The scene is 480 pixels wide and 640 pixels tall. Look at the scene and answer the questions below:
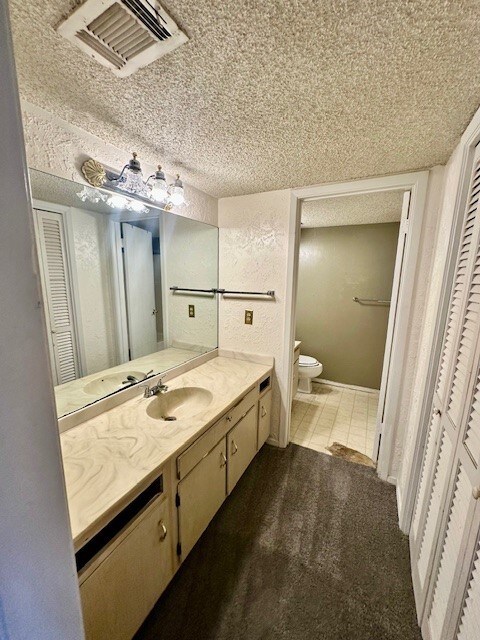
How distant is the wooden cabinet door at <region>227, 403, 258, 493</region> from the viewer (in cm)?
154

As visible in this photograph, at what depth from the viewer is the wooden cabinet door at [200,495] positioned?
3.75 ft

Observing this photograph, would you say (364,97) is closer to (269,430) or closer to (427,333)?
(427,333)

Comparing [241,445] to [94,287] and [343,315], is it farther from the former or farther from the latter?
[343,315]

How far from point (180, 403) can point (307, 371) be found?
6.20ft

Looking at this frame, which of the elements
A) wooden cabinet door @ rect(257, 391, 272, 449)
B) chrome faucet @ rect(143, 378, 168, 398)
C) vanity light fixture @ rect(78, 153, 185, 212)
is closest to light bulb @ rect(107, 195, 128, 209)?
vanity light fixture @ rect(78, 153, 185, 212)

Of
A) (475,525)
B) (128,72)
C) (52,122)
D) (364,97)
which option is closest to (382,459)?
(475,525)

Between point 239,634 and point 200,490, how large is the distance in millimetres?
531

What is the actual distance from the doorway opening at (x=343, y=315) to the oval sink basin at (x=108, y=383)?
166cm

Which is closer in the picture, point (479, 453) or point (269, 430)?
point (479, 453)

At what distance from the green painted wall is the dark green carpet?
172 cm

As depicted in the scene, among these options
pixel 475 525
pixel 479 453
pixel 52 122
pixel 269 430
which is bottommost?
pixel 269 430

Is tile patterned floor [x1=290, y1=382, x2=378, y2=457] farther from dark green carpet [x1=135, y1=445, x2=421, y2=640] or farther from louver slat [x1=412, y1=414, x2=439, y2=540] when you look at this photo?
louver slat [x1=412, y1=414, x2=439, y2=540]

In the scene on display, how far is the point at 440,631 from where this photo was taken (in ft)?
2.81

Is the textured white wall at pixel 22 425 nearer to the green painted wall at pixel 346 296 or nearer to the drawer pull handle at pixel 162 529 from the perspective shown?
the drawer pull handle at pixel 162 529
